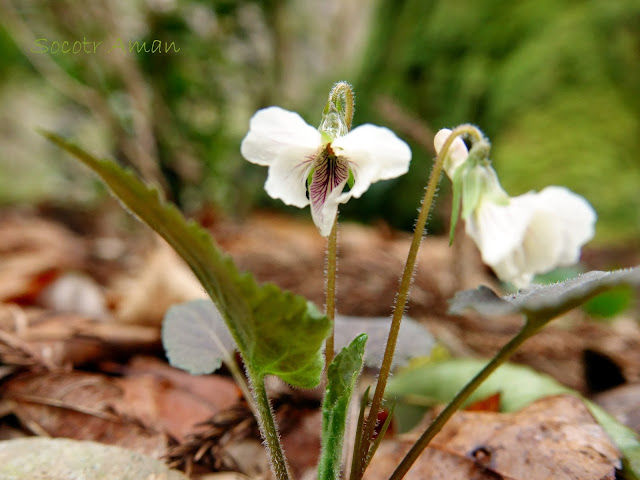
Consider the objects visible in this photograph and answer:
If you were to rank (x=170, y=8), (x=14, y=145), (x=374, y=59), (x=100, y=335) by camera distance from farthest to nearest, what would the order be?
(x=14, y=145)
(x=374, y=59)
(x=170, y=8)
(x=100, y=335)

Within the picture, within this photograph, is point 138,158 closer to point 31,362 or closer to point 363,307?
point 363,307

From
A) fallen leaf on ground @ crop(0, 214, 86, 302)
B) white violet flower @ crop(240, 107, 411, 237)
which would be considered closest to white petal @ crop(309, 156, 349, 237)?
white violet flower @ crop(240, 107, 411, 237)

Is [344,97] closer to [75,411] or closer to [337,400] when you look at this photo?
[337,400]

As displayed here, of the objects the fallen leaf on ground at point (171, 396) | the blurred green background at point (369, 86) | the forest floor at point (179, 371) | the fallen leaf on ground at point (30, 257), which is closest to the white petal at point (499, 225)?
the forest floor at point (179, 371)

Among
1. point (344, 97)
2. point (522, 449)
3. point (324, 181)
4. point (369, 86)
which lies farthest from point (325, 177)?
point (369, 86)

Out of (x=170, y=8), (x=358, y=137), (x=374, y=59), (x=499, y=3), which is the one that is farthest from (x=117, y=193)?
(x=374, y=59)

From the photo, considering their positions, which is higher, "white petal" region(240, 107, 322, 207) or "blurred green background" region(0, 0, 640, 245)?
"blurred green background" region(0, 0, 640, 245)

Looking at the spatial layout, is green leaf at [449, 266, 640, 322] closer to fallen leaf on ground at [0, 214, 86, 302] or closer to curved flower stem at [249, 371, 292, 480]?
curved flower stem at [249, 371, 292, 480]
